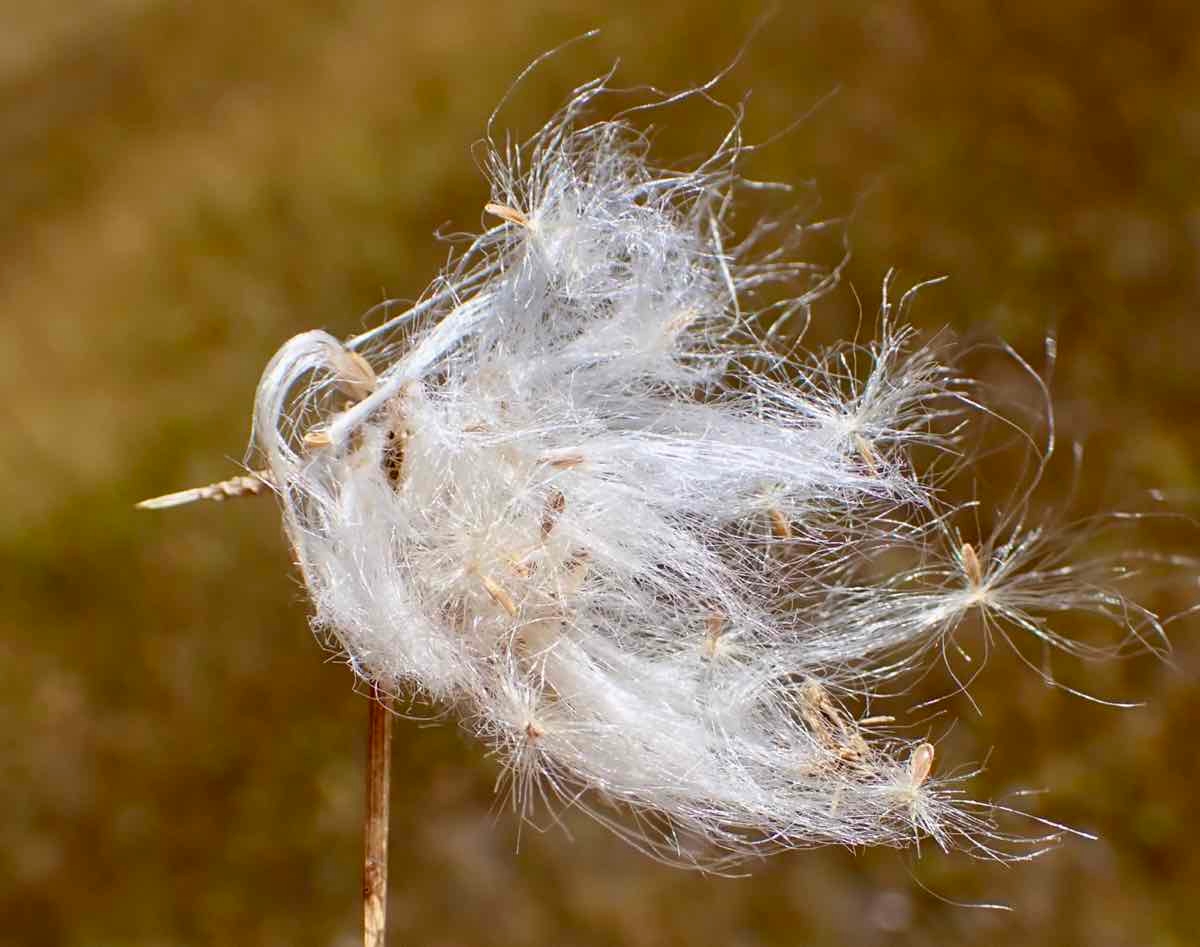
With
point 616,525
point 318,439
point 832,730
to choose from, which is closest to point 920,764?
point 832,730

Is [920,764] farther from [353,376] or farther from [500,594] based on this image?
[353,376]

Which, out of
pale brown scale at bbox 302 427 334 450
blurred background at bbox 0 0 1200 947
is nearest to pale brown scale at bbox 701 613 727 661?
pale brown scale at bbox 302 427 334 450

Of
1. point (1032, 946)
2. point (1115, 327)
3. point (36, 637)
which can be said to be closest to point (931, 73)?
point (1115, 327)

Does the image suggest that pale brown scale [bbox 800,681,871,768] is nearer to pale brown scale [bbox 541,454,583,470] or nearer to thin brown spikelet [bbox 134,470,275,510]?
pale brown scale [bbox 541,454,583,470]

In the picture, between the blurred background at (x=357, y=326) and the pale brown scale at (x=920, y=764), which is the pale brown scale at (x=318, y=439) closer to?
the pale brown scale at (x=920, y=764)

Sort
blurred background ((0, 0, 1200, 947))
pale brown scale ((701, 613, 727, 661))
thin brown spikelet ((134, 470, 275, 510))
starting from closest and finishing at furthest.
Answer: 1. thin brown spikelet ((134, 470, 275, 510))
2. pale brown scale ((701, 613, 727, 661))
3. blurred background ((0, 0, 1200, 947))

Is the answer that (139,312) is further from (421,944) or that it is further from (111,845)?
(421,944)
